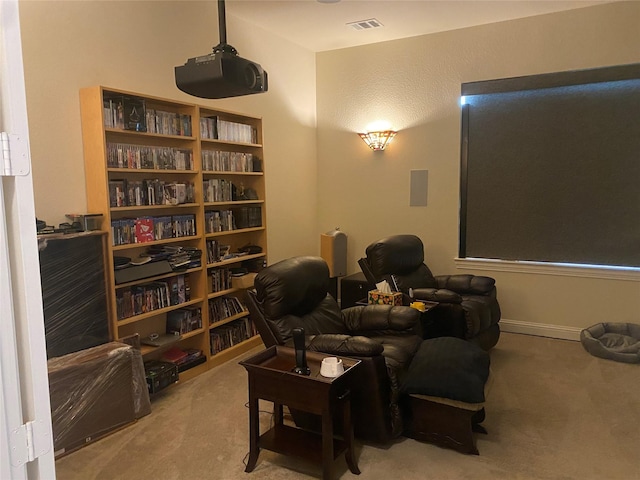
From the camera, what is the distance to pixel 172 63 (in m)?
3.67

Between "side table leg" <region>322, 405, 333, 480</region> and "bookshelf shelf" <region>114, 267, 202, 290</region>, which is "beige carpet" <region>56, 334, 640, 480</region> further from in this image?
"bookshelf shelf" <region>114, 267, 202, 290</region>

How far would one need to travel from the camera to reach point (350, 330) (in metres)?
3.21

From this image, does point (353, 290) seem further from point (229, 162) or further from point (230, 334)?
point (229, 162)

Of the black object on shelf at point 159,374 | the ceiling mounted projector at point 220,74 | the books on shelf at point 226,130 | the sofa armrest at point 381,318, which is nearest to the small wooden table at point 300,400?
the sofa armrest at point 381,318

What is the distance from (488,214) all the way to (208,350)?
294cm

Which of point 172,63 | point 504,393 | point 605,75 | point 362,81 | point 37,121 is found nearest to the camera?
point 37,121

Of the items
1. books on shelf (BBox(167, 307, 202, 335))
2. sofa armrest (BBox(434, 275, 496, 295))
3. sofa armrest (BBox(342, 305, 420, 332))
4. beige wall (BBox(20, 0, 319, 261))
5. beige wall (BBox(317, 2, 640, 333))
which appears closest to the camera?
beige wall (BBox(20, 0, 319, 261))

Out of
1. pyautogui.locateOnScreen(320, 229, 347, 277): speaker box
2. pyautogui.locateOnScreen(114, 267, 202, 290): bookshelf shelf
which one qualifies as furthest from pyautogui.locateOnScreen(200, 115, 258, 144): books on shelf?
pyautogui.locateOnScreen(320, 229, 347, 277): speaker box

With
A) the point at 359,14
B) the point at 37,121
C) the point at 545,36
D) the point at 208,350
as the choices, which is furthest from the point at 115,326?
the point at 545,36

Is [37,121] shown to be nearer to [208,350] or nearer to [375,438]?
[208,350]

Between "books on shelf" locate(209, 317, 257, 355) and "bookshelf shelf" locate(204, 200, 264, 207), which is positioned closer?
"bookshelf shelf" locate(204, 200, 264, 207)

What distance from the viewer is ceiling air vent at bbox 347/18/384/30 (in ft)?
14.5

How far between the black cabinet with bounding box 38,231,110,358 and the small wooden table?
113cm

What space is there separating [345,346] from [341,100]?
3.56m
